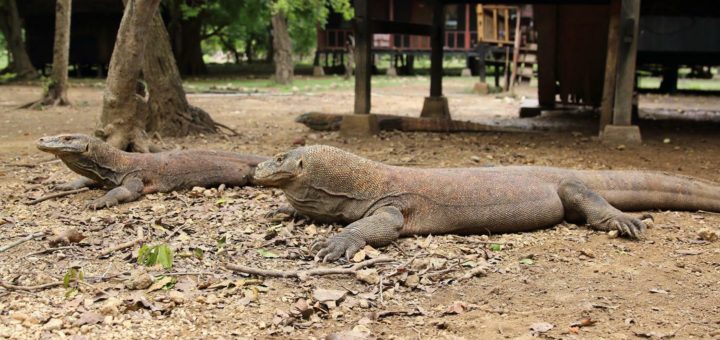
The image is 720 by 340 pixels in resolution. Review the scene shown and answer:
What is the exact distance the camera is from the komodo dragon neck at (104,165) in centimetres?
545

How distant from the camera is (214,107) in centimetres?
1293

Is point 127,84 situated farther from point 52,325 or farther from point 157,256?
point 52,325

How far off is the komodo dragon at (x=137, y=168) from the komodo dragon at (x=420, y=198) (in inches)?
61.8

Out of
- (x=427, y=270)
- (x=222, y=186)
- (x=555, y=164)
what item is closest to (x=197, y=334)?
(x=427, y=270)

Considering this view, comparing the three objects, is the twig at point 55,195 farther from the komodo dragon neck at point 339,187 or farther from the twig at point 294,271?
the twig at point 294,271

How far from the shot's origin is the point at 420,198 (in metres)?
4.25

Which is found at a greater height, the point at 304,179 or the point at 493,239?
the point at 304,179

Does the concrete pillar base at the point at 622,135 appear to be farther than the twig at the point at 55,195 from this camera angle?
Yes

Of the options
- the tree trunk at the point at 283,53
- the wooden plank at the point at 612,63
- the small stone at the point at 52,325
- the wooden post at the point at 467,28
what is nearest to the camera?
the small stone at the point at 52,325

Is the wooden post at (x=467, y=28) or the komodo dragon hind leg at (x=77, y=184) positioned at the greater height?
the wooden post at (x=467, y=28)

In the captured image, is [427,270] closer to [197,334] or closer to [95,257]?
[197,334]

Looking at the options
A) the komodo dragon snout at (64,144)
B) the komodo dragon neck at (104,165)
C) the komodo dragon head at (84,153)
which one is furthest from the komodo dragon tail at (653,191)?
the komodo dragon snout at (64,144)

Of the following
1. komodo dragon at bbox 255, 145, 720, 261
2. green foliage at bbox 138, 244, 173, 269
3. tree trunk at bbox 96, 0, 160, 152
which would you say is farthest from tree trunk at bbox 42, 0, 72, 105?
green foliage at bbox 138, 244, 173, 269

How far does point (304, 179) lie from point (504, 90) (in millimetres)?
13948
